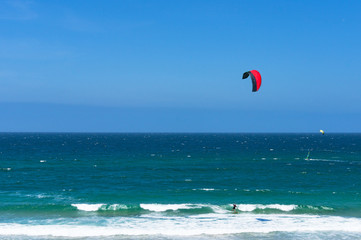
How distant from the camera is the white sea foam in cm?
2712

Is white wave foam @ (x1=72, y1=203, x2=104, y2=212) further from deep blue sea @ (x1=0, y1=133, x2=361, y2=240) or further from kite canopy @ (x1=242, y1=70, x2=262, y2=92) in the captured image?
kite canopy @ (x1=242, y1=70, x2=262, y2=92)

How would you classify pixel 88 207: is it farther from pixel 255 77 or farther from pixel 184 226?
pixel 255 77

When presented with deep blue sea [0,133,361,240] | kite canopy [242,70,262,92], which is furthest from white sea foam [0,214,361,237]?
kite canopy [242,70,262,92]

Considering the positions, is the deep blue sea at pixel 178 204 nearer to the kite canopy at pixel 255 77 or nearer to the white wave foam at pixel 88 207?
the white wave foam at pixel 88 207

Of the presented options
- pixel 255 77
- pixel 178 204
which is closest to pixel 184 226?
pixel 178 204

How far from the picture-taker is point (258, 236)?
26.5 meters

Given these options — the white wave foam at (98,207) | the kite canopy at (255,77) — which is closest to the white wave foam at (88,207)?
the white wave foam at (98,207)

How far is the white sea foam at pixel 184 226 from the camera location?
2712cm

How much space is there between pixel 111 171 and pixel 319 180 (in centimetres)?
3255

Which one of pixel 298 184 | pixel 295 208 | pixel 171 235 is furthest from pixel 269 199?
pixel 171 235

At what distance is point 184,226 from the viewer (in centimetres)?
2891

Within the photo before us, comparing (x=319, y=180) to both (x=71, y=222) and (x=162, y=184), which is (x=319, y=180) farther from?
(x=71, y=222)

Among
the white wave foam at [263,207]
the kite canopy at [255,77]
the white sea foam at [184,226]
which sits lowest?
the white sea foam at [184,226]

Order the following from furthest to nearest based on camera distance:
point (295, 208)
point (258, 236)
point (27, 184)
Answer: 1. point (27, 184)
2. point (295, 208)
3. point (258, 236)
